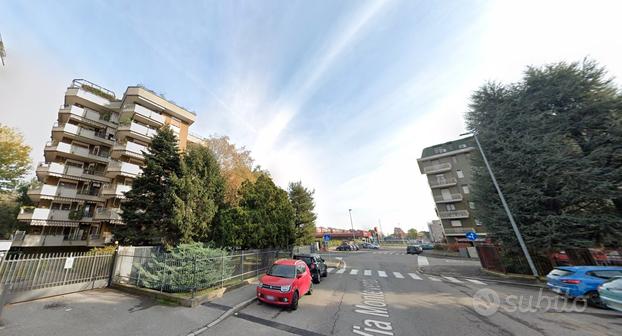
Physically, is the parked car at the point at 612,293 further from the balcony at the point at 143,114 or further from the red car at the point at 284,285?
the balcony at the point at 143,114

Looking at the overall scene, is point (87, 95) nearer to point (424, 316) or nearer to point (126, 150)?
point (126, 150)

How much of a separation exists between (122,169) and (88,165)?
614 centimetres

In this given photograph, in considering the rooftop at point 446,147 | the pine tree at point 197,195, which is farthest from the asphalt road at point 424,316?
the rooftop at point 446,147

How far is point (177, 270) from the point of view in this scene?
8.79 meters

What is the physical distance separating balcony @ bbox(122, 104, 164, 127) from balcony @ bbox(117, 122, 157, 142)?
126 cm

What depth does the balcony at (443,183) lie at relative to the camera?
40.1 m

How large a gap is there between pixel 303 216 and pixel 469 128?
63.9 ft

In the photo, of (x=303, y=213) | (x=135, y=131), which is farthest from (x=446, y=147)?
(x=135, y=131)

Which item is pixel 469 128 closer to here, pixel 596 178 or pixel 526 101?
pixel 526 101

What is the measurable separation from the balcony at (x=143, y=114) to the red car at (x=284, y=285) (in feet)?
81.6

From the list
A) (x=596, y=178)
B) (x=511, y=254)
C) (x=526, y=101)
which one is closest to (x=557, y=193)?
(x=596, y=178)

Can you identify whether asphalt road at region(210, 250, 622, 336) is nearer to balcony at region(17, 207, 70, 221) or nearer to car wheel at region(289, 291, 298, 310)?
car wheel at region(289, 291, 298, 310)

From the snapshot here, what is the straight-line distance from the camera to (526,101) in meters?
16.0

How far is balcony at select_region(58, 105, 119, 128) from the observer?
→ 22172 millimetres
